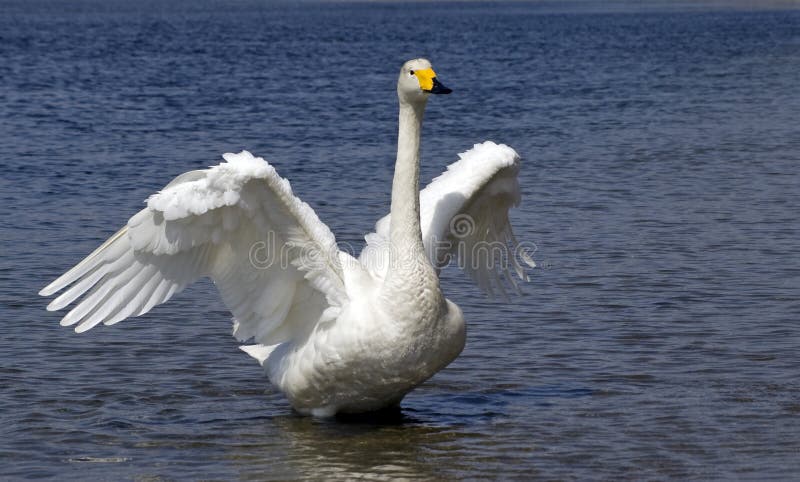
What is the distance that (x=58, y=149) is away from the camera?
69.7 feet

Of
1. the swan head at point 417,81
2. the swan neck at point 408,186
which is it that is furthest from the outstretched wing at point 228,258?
the swan head at point 417,81

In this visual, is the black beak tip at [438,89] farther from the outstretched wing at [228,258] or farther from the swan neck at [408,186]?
the outstretched wing at [228,258]

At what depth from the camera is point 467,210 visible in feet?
30.7

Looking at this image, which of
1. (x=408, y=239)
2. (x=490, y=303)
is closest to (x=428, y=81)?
(x=408, y=239)

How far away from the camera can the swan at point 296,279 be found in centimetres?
780

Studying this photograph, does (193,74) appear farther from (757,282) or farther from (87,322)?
(87,322)

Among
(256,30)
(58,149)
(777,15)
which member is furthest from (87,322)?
(777,15)

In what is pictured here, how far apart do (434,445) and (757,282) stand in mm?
4772

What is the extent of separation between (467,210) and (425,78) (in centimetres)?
165

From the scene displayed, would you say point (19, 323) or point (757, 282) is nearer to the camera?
point (19, 323)

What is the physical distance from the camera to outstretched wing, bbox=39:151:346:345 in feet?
25.1

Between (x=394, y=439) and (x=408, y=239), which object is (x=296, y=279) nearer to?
(x=408, y=239)

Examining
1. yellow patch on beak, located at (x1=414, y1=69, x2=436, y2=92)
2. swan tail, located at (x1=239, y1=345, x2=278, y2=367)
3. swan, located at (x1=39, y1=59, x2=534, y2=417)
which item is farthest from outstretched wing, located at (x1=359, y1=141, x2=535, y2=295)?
yellow patch on beak, located at (x1=414, y1=69, x2=436, y2=92)

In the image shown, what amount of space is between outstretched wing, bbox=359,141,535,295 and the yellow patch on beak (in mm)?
1212
